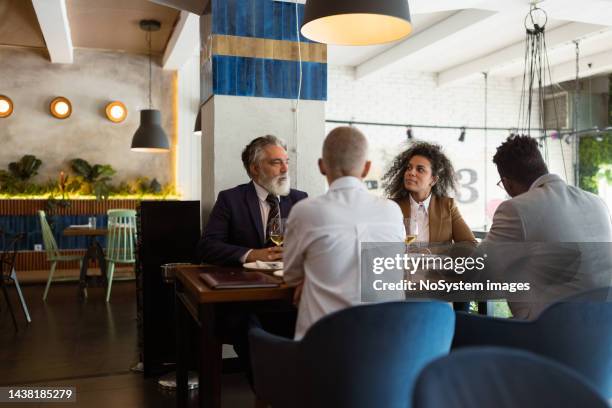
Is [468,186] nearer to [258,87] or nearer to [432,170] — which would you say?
[432,170]

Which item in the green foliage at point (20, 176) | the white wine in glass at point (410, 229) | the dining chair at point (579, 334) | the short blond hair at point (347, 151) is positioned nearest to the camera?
the dining chair at point (579, 334)

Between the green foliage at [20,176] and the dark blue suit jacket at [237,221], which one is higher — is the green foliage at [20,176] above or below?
above

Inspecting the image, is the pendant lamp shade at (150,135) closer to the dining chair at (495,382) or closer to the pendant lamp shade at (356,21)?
the pendant lamp shade at (356,21)

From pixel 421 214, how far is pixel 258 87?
130cm

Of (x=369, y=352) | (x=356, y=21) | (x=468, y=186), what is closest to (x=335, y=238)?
(x=369, y=352)

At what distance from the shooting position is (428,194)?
11.5 feet

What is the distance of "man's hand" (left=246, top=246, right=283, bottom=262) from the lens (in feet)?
8.30

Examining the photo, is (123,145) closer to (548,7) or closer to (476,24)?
(476,24)

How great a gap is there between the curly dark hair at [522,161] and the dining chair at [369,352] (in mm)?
953

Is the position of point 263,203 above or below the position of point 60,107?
below

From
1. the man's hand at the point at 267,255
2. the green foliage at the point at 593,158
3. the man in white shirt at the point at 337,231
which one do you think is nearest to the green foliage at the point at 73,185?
the man's hand at the point at 267,255

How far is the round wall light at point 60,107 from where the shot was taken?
855 cm

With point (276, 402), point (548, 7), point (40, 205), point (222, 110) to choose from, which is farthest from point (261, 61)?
point (40, 205)

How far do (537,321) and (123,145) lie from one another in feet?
26.6
